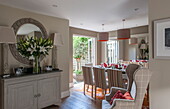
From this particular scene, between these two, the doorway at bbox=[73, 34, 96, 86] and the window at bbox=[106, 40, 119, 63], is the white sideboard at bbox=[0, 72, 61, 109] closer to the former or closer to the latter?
the doorway at bbox=[73, 34, 96, 86]

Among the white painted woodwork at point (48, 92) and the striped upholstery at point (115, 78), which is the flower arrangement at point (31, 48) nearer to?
the white painted woodwork at point (48, 92)

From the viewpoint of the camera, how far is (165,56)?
1.89 meters

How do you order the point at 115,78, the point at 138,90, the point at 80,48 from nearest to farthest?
the point at 138,90, the point at 115,78, the point at 80,48

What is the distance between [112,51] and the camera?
6426 millimetres

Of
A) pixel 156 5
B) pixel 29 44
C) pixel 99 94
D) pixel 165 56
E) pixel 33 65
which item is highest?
pixel 156 5

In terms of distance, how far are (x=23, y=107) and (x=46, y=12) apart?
246 centimetres

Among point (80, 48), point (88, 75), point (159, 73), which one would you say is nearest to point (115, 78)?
point (88, 75)

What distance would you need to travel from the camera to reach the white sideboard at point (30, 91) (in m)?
2.31

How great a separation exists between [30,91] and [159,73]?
2609 millimetres

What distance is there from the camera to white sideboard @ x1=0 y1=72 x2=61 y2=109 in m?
2.31

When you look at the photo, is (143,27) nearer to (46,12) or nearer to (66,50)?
(66,50)

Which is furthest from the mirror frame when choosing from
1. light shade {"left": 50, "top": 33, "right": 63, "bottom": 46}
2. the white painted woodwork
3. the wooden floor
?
the wooden floor

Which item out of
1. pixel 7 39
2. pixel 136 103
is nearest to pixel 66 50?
pixel 7 39

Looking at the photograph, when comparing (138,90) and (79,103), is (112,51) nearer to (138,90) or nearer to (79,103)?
(79,103)
